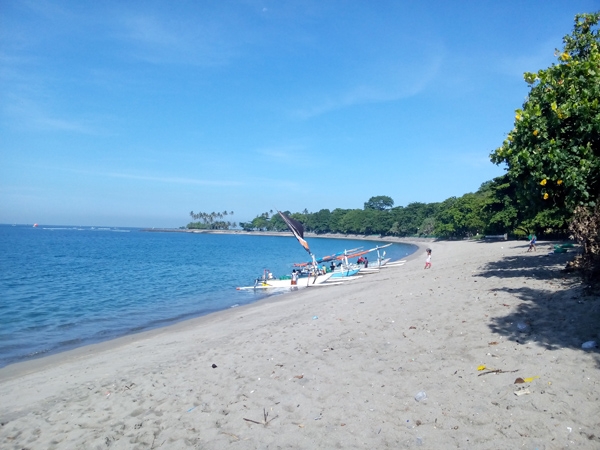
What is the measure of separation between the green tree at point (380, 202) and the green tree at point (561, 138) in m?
171

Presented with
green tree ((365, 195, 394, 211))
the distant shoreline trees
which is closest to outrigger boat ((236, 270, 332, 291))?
the distant shoreline trees

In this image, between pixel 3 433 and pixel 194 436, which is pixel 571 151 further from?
pixel 3 433

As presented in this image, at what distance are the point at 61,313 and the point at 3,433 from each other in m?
15.9

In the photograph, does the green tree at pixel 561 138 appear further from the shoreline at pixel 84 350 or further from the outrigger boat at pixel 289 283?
the outrigger boat at pixel 289 283

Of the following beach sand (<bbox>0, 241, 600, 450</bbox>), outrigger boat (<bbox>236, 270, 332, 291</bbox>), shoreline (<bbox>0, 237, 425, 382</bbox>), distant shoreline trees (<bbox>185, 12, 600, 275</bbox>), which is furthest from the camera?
outrigger boat (<bbox>236, 270, 332, 291</bbox>)

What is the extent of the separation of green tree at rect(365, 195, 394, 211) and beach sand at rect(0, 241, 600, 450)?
172532 millimetres

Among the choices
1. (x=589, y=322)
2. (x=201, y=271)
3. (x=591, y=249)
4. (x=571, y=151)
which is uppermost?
(x=571, y=151)

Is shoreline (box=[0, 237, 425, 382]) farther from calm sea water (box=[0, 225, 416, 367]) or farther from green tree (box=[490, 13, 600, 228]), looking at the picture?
green tree (box=[490, 13, 600, 228])

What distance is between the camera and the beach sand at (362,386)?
524 centimetres

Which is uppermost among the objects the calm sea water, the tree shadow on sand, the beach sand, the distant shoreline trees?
the distant shoreline trees

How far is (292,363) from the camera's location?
324 inches

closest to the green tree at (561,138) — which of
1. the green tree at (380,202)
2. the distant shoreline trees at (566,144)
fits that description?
the distant shoreline trees at (566,144)

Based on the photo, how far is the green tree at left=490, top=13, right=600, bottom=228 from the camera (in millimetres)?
10445

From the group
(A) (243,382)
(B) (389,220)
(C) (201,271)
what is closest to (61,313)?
(A) (243,382)
